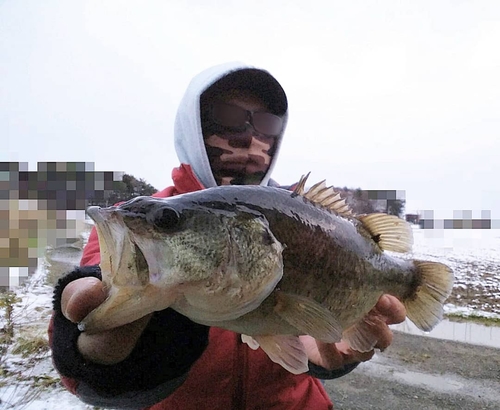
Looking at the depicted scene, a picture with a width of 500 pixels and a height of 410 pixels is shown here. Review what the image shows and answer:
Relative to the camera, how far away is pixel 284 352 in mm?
1608

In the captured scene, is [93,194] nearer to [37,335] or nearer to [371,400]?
[37,335]

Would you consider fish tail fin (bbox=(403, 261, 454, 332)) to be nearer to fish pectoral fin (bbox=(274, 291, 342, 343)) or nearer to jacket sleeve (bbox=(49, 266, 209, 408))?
fish pectoral fin (bbox=(274, 291, 342, 343))

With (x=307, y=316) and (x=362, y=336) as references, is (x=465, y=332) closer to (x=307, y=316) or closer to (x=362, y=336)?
(x=362, y=336)

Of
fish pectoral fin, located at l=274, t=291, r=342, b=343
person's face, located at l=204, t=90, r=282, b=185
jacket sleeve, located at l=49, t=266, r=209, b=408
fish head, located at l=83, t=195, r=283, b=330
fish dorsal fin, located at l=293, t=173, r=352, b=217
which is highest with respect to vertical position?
person's face, located at l=204, t=90, r=282, b=185

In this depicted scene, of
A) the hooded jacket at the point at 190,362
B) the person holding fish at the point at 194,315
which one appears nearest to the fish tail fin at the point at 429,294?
the person holding fish at the point at 194,315

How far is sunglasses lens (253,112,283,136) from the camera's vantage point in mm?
3072

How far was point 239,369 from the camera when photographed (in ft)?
7.29

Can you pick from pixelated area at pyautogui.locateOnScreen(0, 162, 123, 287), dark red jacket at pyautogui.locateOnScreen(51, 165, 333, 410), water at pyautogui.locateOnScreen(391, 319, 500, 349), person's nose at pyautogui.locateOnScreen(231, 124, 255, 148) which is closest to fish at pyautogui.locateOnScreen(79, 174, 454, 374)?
dark red jacket at pyautogui.locateOnScreen(51, 165, 333, 410)

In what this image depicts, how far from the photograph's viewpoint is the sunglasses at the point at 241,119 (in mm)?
3000

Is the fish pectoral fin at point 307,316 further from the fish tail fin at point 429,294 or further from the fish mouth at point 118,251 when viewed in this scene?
the fish tail fin at point 429,294

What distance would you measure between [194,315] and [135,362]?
569mm

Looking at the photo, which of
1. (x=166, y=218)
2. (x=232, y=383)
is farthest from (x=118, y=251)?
(x=232, y=383)

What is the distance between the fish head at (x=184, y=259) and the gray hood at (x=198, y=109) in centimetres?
140

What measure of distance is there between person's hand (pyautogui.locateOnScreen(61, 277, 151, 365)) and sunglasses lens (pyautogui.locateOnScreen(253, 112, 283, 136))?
74.0 inches
